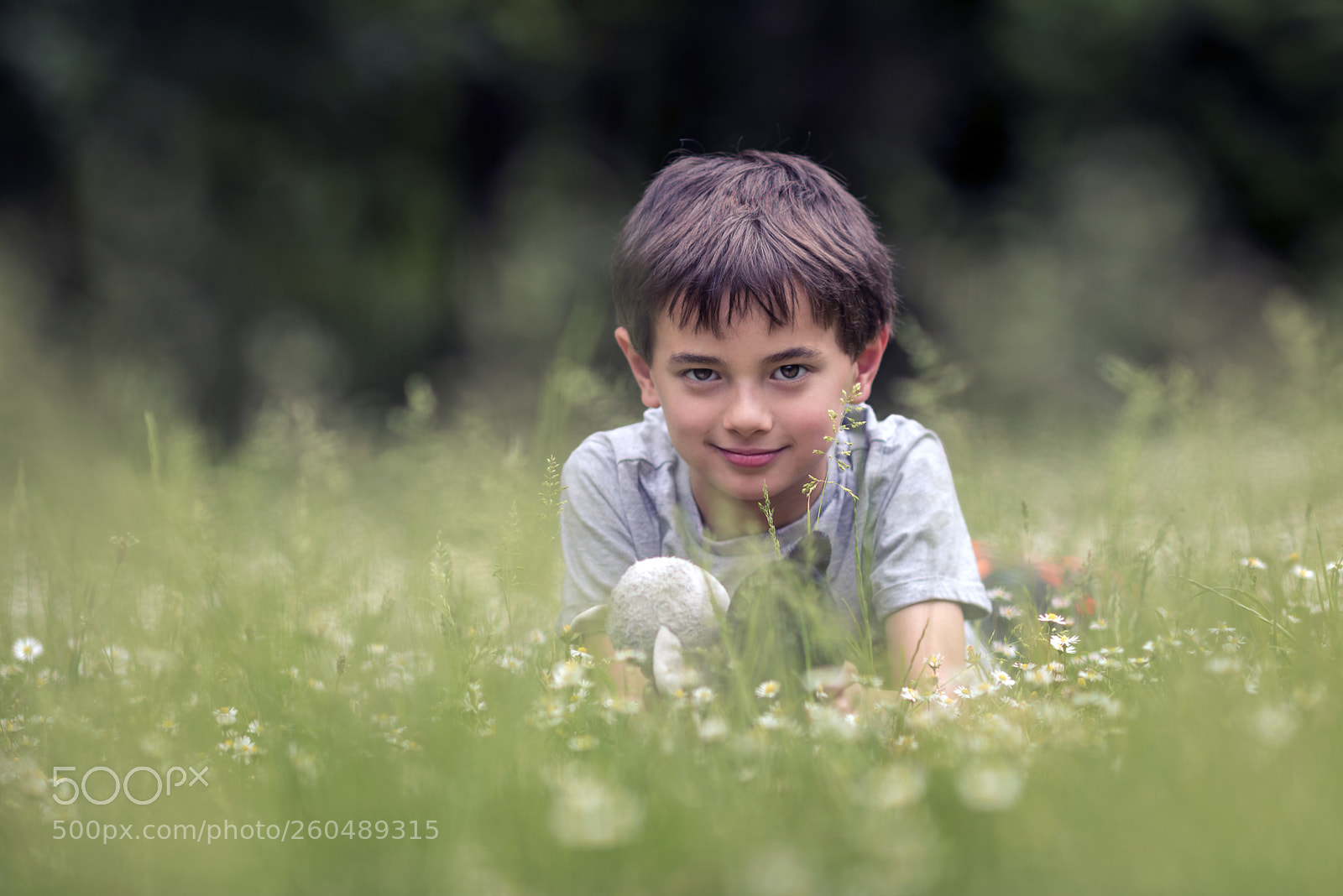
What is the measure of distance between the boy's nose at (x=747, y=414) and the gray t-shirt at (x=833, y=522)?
26cm

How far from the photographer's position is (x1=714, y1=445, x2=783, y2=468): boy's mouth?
7.06 feet

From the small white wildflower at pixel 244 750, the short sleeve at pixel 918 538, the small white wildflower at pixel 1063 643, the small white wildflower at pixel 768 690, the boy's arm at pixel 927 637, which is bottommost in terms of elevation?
the small white wildflower at pixel 768 690

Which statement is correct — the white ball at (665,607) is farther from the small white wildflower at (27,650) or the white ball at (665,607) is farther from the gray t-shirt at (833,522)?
the small white wildflower at (27,650)

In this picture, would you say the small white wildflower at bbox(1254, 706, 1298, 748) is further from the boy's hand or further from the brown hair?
the brown hair

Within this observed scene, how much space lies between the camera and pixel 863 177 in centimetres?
786

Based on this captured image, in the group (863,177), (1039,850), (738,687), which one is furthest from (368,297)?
(1039,850)

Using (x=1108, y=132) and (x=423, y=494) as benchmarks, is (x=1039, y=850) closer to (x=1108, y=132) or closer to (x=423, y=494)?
(x=423, y=494)

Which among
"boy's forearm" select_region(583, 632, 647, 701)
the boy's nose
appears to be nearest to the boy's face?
the boy's nose

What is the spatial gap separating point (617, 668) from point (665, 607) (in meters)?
0.24

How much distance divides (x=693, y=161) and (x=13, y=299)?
501 cm

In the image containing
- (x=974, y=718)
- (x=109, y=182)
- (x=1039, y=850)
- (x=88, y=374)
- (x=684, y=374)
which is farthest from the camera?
(x=109, y=182)

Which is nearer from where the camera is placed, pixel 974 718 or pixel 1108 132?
pixel 974 718

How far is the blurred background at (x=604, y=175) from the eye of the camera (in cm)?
670

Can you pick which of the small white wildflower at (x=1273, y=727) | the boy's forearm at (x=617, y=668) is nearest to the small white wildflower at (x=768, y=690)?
the boy's forearm at (x=617, y=668)
